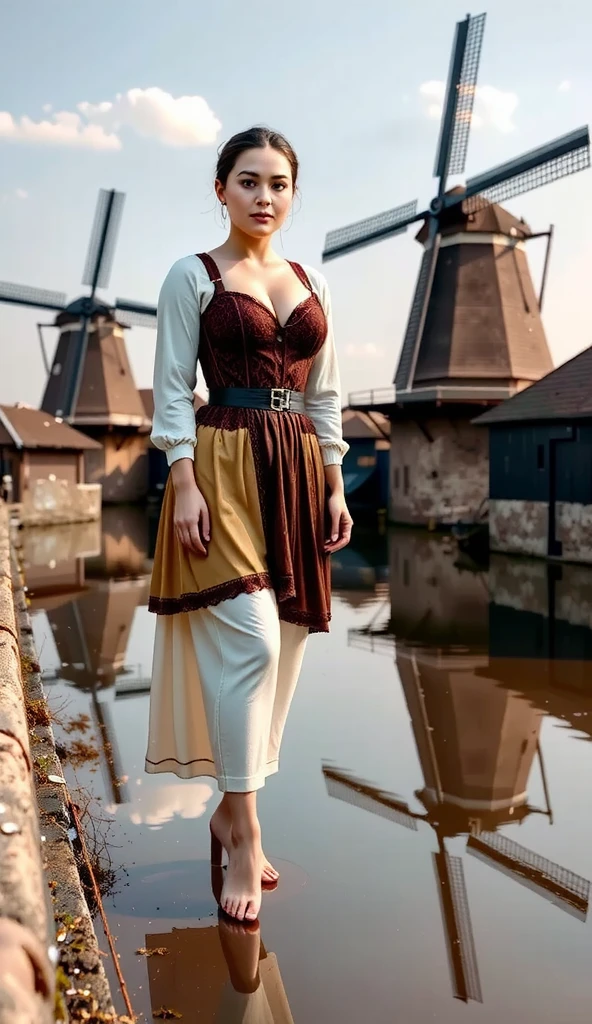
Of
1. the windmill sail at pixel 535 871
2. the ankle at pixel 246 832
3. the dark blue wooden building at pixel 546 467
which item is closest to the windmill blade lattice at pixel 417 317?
the dark blue wooden building at pixel 546 467

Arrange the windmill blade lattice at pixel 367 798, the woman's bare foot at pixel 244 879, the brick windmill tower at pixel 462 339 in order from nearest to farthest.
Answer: the woman's bare foot at pixel 244 879, the windmill blade lattice at pixel 367 798, the brick windmill tower at pixel 462 339

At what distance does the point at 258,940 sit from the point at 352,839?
713 millimetres

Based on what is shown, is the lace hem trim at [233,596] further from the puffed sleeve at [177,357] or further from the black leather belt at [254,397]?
the black leather belt at [254,397]

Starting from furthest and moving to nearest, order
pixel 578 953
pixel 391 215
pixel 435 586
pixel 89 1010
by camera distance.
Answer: pixel 391 215
pixel 435 586
pixel 578 953
pixel 89 1010

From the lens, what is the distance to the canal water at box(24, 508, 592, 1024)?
6.42 feet

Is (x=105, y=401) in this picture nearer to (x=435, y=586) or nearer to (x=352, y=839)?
(x=435, y=586)

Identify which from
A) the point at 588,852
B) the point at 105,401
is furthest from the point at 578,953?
the point at 105,401

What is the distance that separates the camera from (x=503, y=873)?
8.46ft

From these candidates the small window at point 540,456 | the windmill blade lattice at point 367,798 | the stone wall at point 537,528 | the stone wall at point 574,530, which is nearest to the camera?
the windmill blade lattice at point 367,798

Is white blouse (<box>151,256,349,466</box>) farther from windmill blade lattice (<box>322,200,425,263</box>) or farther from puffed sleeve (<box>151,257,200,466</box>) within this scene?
windmill blade lattice (<box>322,200,425,263</box>)

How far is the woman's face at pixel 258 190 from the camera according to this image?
2.44 meters

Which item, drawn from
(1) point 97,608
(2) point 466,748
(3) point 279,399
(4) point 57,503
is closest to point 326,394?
(3) point 279,399

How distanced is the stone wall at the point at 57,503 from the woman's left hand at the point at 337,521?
2111 cm

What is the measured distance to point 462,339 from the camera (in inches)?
800
